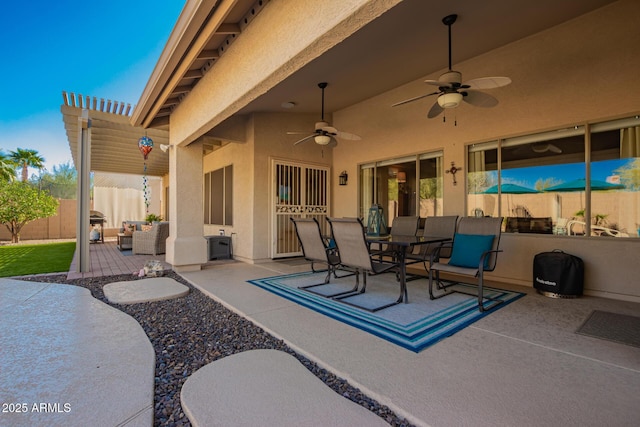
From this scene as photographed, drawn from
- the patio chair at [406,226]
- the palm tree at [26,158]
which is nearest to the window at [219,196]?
the patio chair at [406,226]

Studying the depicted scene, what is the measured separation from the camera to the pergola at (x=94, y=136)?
5.07m

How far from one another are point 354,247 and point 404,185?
127 inches

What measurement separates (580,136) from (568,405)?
405 cm

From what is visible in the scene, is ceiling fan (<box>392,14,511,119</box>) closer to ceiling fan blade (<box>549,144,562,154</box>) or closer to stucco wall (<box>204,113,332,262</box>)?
ceiling fan blade (<box>549,144,562,154</box>)

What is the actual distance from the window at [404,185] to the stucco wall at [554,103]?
242 mm

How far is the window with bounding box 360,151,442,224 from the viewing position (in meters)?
5.75

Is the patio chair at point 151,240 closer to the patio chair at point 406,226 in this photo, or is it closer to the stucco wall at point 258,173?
the stucco wall at point 258,173

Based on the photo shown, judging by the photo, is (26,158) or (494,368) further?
(26,158)

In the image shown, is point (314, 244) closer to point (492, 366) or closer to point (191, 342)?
point (191, 342)

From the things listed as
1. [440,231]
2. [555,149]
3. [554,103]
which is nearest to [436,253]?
[440,231]

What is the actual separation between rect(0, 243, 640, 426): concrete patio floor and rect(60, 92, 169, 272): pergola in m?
2.21

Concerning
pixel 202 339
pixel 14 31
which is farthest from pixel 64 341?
pixel 14 31

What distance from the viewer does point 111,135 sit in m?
7.61

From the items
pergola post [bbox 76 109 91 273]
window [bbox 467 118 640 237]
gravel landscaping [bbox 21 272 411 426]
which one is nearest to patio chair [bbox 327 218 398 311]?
gravel landscaping [bbox 21 272 411 426]
